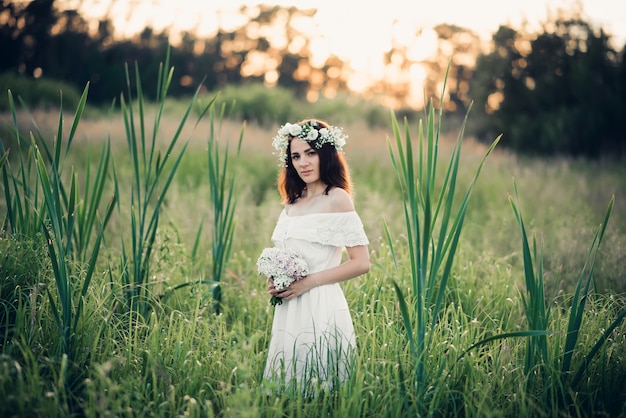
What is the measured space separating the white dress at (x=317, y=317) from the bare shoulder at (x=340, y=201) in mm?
50

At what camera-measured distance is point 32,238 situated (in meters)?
2.77

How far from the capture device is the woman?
2.40 meters

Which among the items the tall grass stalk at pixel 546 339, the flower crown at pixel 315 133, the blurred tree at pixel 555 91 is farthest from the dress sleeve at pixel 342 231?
the blurred tree at pixel 555 91

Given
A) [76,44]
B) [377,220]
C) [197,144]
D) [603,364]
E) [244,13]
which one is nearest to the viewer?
[603,364]

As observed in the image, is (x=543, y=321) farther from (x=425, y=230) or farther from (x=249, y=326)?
(x=249, y=326)

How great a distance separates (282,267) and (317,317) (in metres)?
0.32

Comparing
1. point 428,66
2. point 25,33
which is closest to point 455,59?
point 428,66

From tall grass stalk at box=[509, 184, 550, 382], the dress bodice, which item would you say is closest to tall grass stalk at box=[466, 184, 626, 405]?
tall grass stalk at box=[509, 184, 550, 382]

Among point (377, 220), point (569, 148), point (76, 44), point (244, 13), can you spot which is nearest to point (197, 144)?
point (377, 220)

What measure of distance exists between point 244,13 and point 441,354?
1059 inches

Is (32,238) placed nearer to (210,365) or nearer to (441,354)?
(210,365)

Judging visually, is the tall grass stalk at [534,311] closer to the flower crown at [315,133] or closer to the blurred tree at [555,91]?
the flower crown at [315,133]

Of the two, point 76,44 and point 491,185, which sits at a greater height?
point 76,44

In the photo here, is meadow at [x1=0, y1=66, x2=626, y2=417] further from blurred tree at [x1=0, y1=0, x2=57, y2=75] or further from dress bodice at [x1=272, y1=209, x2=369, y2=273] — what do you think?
blurred tree at [x1=0, y1=0, x2=57, y2=75]
